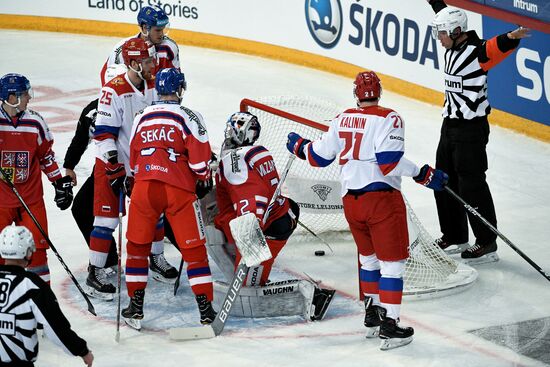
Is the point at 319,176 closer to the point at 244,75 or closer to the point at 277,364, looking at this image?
the point at 277,364

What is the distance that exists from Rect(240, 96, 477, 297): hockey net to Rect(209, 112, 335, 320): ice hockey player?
2.58ft

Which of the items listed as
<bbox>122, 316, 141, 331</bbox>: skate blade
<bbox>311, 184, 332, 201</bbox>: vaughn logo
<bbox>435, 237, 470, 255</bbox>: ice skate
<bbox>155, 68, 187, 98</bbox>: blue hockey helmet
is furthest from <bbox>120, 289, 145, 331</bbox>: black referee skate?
<bbox>435, 237, 470, 255</bbox>: ice skate

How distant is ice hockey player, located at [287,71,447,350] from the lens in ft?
17.0

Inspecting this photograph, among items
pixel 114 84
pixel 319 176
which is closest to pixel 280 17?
pixel 319 176

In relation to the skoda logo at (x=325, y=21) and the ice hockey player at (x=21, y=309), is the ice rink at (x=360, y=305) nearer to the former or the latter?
the skoda logo at (x=325, y=21)

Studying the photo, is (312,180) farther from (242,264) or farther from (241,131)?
(242,264)

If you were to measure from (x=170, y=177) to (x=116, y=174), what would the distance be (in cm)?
55

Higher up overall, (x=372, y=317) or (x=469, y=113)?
(x=469, y=113)

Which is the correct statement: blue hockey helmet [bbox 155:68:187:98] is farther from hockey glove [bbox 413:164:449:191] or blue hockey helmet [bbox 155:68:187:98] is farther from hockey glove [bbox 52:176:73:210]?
hockey glove [bbox 413:164:449:191]

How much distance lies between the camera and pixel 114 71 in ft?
20.3

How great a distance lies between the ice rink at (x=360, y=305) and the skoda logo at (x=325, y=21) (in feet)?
2.31

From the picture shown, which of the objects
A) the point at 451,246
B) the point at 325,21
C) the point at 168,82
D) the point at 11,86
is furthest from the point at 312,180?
the point at 325,21

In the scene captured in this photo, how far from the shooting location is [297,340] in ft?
17.7

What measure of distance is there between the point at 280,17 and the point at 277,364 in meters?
6.22
